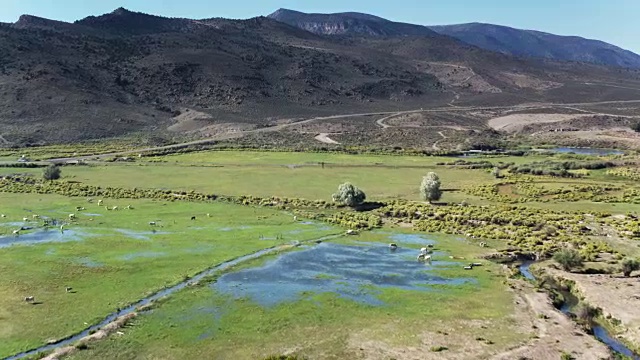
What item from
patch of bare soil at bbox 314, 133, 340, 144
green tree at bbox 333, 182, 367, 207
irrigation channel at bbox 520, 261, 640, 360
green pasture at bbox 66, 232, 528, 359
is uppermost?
patch of bare soil at bbox 314, 133, 340, 144

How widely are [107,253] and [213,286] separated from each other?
14.2 m

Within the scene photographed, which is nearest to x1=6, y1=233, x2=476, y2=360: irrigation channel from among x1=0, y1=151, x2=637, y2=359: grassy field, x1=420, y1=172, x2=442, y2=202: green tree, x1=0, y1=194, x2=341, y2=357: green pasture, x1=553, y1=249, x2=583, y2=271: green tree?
x1=0, y1=151, x2=637, y2=359: grassy field

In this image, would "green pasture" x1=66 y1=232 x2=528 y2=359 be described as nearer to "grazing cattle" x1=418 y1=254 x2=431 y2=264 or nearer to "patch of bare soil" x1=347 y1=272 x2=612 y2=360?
"patch of bare soil" x1=347 y1=272 x2=612 y2=360

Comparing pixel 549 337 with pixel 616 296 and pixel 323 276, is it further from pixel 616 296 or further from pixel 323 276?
pixel 323 276

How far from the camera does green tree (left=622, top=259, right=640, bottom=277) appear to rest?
50.7 m

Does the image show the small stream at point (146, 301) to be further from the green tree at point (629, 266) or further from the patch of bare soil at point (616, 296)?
the green tree at point (629, 266)

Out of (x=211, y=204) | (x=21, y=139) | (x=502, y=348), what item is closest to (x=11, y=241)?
(x=211, y=204)

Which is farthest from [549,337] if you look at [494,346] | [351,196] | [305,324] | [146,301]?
[351,196]

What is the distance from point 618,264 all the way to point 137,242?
43.7 meters

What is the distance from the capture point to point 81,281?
46719mm

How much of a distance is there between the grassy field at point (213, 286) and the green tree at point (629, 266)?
7867 millimetres

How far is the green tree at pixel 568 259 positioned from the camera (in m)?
52.5

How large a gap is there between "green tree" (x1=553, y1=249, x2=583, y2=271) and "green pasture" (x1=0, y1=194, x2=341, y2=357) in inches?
932

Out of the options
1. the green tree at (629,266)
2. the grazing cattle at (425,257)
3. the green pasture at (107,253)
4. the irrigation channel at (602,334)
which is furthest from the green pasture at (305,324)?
the green tree at (629,266)
